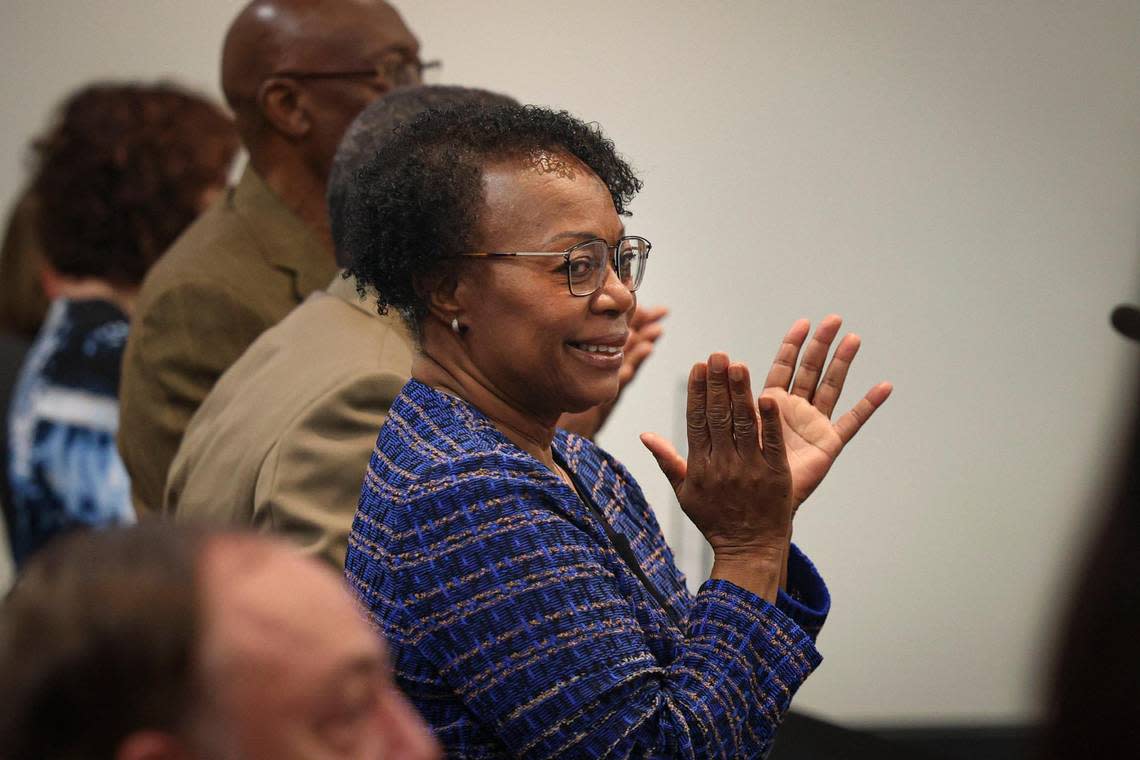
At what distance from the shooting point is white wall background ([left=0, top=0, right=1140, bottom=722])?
3.65 m

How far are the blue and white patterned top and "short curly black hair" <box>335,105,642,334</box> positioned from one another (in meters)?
1.22

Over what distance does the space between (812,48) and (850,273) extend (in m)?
0.58

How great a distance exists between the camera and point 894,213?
12.1 ft

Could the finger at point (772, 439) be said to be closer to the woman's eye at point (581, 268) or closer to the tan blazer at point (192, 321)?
the woman's eye at point (581, 268)

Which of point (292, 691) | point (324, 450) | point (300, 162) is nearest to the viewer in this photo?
point (292, 691)

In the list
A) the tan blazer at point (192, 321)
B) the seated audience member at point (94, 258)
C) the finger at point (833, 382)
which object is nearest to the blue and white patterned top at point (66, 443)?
the seated audience member at point (94, 258)

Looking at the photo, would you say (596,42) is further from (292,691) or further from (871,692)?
(292,691)

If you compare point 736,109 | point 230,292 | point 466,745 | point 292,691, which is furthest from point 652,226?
point 292,691

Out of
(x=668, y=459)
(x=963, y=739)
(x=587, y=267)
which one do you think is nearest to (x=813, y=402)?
(x=668, y=459)

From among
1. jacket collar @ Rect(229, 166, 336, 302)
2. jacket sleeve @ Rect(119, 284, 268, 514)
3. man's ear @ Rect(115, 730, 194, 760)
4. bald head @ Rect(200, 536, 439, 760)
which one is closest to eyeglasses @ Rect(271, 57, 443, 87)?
jacket collar @ Rect(229, 166, 336, 302)

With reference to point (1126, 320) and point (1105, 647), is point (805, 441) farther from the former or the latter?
point (1105, 647)

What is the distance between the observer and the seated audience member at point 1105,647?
52 centimetres

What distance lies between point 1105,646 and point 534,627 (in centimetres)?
89

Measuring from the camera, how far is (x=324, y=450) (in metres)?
1.82
